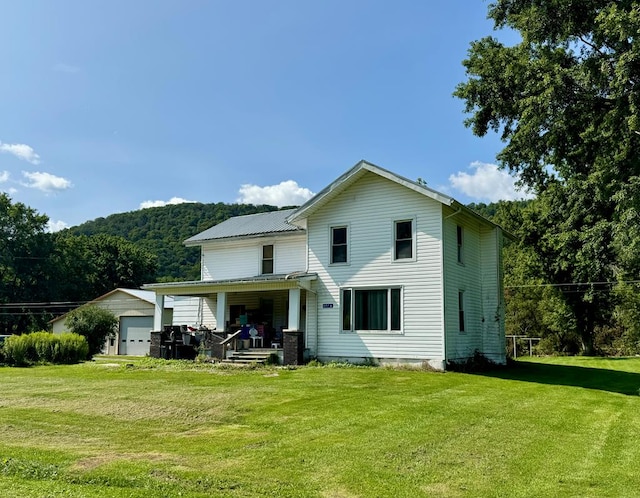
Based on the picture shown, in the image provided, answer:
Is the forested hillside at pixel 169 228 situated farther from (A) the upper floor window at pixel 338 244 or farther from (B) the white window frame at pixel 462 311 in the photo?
(B) the white window frame at pixel 462 311

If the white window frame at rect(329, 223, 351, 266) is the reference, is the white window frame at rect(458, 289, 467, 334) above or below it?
below

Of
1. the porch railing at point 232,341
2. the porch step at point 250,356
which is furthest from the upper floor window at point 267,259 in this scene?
the porch step at point 250,356

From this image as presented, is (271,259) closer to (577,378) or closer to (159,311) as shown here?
(159,311)

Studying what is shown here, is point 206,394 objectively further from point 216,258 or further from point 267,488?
point 216,258

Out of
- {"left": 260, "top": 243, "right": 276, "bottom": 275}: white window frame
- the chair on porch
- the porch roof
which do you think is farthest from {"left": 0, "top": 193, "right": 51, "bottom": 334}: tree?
the chair on porch

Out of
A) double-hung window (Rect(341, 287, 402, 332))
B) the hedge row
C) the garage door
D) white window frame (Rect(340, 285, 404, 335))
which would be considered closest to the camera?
white window frame (Rect(340, 285, 404, 335))

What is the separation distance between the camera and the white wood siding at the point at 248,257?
22500 millimetres

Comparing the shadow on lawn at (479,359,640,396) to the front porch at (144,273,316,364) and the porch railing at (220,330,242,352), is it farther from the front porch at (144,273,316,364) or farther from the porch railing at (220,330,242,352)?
the porch railing at (220,330,242,352)

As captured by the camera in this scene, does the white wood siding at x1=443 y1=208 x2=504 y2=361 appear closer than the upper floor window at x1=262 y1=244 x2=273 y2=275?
Yes

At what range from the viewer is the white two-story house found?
59.0 ft

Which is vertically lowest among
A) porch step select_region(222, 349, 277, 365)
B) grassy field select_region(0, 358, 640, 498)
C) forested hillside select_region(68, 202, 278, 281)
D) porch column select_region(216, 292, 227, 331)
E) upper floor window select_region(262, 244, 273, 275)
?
grassy field select_region(0, 358, 640, 498)

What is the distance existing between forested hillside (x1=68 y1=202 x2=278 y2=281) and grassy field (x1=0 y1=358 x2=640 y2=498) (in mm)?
41121

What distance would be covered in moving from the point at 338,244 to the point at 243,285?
4.00m

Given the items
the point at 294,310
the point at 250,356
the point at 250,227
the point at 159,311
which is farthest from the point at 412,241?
the point at 159,311
